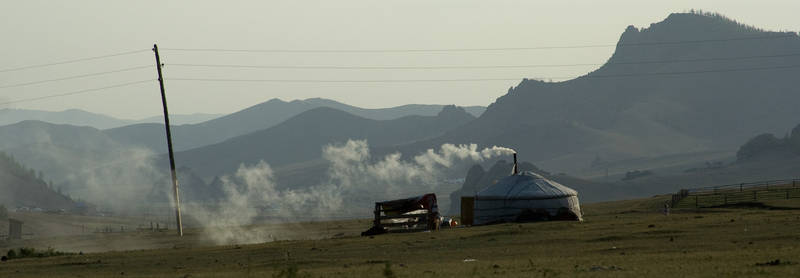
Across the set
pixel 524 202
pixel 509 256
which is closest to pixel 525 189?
pixel 524 202

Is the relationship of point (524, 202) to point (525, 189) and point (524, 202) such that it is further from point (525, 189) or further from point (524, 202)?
point (525, 189)

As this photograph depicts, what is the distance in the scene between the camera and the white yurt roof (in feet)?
198

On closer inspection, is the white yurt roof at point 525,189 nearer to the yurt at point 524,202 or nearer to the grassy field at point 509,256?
the yurt at point 524,202

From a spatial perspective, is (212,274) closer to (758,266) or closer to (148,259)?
(148,259)

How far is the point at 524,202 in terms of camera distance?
197 ft

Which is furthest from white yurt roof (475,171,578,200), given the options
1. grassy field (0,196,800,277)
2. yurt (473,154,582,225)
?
grassy field (0,196,800,277)

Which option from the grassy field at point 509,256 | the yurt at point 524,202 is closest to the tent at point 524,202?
the yurt at point 524,202

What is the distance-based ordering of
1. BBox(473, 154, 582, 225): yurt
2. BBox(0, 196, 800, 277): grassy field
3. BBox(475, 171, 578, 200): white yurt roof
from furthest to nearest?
BBox(475, 171, 578, 200): white yurt roof, BBox(473, 154, 582, 225): yurt, BBox(0, 196, 800, 277): grassy field

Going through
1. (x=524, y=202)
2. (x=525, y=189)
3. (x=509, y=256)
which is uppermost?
(x=525, y=189)

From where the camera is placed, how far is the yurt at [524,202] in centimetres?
5962

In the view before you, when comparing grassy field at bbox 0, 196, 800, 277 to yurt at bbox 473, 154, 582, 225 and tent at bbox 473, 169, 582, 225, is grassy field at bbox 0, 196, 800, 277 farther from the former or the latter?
tent at bbox 473, 169, 582, 225

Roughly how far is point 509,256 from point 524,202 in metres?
27.0

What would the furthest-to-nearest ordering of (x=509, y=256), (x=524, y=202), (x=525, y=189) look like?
1. (x=525, y=189)
2. (x=524, y=202)
3. (x=509, y=256)

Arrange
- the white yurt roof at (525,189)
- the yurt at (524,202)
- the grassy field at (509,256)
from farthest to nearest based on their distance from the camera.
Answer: the white yurt roof at (525,189) < the yurt at (524,202) < the grassy field at (509,256)
